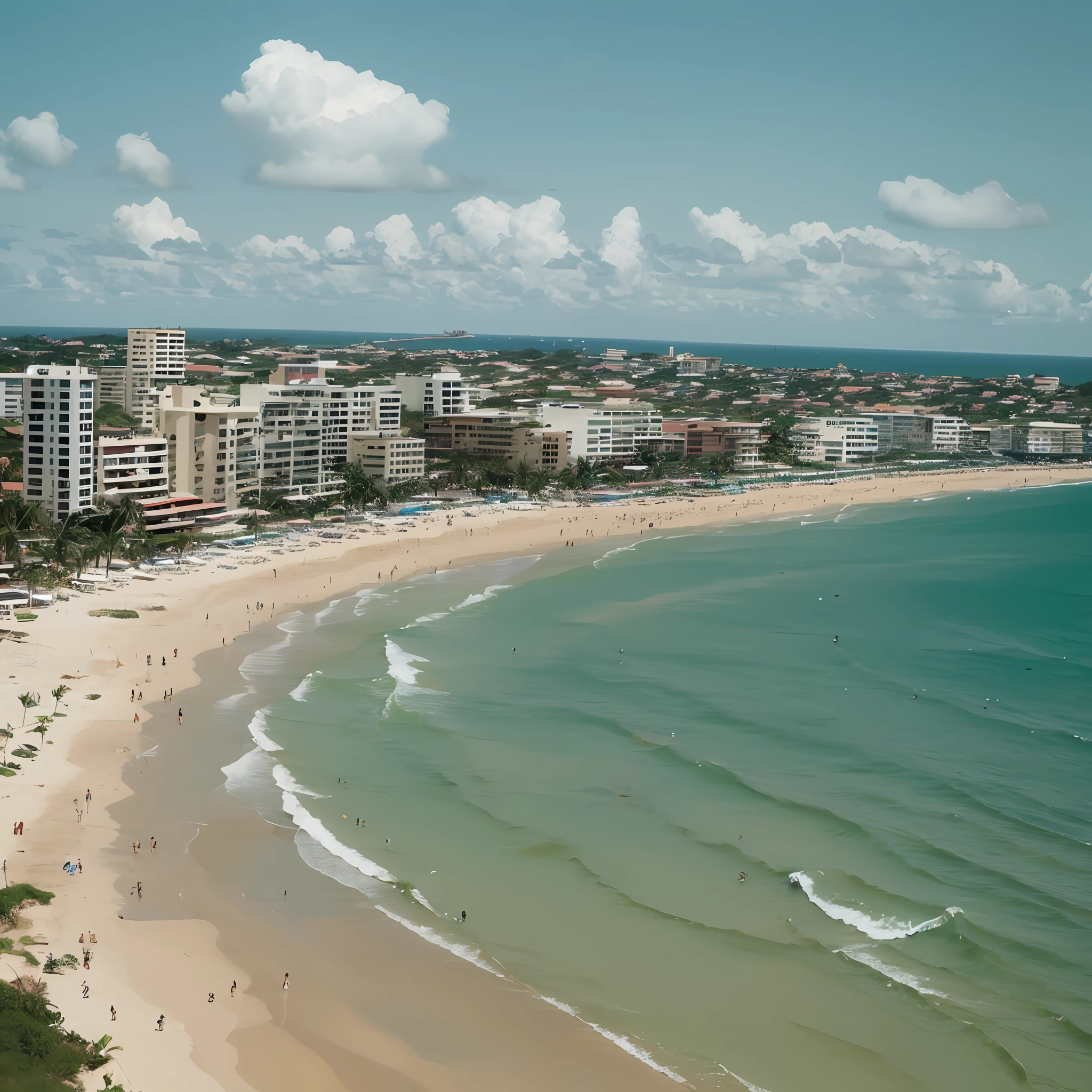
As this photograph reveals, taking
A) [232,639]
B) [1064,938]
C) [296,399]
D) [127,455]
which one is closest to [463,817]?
[1064,938]

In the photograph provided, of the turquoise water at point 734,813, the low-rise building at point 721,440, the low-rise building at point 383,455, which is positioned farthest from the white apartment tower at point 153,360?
the turquoise water at point 734,813

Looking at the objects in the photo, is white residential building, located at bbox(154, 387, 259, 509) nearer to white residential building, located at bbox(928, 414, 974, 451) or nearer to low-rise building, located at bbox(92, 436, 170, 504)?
low-rise building, located at bbox(92, 436, 170, 504)

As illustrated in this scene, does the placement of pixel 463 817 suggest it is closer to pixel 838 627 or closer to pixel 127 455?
pixel 838 627

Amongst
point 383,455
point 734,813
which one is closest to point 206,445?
point 383,455

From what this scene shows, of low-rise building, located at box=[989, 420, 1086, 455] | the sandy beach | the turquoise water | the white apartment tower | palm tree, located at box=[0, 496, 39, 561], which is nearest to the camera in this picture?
the sandy beach

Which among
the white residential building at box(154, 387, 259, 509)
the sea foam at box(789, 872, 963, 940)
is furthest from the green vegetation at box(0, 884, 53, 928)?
the white residential building at box(154, 387, 259, 509)
